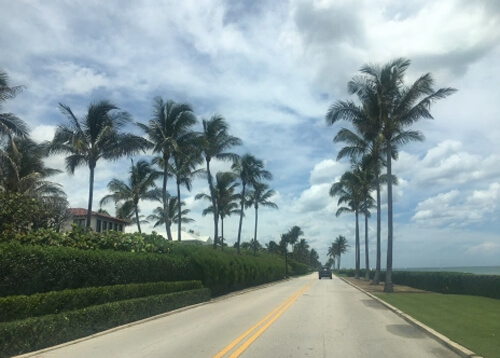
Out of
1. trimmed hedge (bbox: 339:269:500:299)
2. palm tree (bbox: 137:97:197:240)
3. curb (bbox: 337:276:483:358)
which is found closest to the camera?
curb (bbox: 337:276:483:358)

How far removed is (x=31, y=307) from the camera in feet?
34.1

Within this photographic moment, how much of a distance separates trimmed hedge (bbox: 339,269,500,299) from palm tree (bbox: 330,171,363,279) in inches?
597

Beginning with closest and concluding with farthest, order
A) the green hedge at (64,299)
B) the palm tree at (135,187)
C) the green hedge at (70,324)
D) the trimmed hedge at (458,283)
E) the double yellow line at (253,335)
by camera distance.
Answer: the green hedge at (70,324), the double yellow line at (253,335), the green hedge at (64,299), the trimmed hedge at (458,283), the palm tree at (135,187)

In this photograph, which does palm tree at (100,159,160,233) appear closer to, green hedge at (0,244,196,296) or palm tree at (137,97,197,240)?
palm tree at (137,97,197,240)

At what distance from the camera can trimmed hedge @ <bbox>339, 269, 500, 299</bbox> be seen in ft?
76.3

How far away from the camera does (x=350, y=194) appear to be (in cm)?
5812

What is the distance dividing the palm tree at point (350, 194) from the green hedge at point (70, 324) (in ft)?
118

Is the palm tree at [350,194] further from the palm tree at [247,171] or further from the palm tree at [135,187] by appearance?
the palm tree at [135,187]

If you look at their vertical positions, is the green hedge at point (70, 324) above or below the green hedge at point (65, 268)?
below

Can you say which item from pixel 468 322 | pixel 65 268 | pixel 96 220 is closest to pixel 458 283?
pixel 468 322

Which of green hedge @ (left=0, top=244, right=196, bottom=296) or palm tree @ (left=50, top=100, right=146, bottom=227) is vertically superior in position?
palm tree @ (left=50, top=100, right=146, bottom=227)

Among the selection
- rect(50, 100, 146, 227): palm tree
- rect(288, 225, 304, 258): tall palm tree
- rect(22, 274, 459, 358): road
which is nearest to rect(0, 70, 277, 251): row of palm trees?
rect(50, 100, 146, 227): palm tree

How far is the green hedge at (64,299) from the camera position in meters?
9.88

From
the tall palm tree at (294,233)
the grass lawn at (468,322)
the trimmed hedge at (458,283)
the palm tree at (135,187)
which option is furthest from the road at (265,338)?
the tall palm tree at (294,233)
